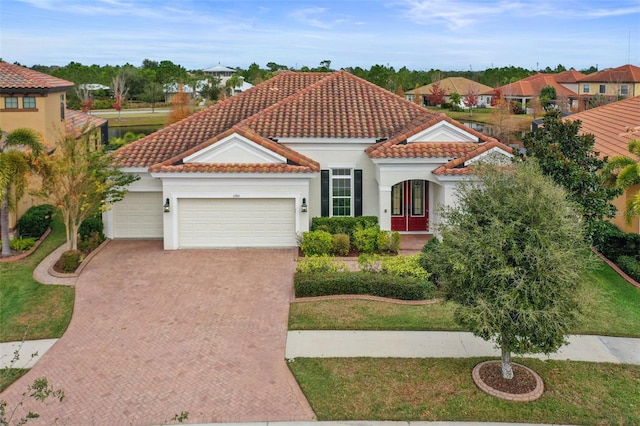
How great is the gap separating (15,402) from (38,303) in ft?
17.7

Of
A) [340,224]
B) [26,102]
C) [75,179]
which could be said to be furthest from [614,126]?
[26,102]

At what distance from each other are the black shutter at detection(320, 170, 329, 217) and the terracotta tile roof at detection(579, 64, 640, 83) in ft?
211

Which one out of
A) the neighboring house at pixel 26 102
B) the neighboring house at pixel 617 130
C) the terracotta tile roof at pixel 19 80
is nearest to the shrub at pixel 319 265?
the neighboring house at pixel 617 130

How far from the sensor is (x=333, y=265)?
56.0 ft

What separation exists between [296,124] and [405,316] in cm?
1084

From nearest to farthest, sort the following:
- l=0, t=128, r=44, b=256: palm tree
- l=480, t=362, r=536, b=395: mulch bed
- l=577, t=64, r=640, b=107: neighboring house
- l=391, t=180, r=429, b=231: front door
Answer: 1. l=480, t=362, r=536, b=395: mulch bed
2. l=0, t=128, r=44, b=256: palm tree
3. l=391, t=180, r=429, b=231: front door
4. l=577, t=64, r=640, b=107: neighboring house

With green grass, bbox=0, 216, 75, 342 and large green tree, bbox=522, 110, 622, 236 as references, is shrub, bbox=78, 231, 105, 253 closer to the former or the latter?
green grass, bbox=0, 216, 75, 342

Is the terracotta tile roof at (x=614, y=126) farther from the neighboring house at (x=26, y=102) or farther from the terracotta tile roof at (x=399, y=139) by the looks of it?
the neighboring house at (x=26, y=102)

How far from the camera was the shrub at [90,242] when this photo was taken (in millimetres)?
20281

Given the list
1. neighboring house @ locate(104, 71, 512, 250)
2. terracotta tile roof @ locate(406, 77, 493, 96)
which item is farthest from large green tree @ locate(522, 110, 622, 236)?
terracotta tile roof @ locate(406, 77, 493, 96)

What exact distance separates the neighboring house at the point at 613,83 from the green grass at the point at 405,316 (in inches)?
2373

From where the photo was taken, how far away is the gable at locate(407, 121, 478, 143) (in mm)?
21938

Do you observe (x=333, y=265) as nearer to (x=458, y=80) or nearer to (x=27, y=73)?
(x=27, y=73)

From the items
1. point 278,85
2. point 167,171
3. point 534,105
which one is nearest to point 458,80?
point 534,105
